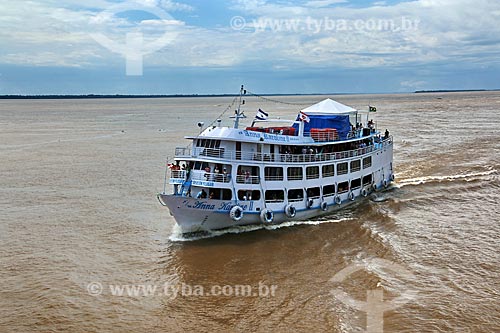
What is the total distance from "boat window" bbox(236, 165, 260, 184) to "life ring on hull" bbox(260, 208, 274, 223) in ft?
6.14

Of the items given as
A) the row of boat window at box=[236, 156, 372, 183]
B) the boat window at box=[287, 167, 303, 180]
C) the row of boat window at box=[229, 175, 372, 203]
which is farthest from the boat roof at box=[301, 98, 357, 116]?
the boat window at box=[287, 167, 303, 180]

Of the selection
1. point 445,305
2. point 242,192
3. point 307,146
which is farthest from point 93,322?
point 307,146

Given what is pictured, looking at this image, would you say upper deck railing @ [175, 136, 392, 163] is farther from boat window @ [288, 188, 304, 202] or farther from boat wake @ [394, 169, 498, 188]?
boat wake @ [394, 169, 498, 188]

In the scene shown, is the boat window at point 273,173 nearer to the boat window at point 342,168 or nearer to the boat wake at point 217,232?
the boat wake at point 217,232

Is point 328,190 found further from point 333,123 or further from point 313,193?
point 333,123

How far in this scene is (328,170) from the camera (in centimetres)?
3334

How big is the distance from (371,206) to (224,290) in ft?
55.8

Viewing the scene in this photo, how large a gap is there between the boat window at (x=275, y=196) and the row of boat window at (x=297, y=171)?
0.83 m

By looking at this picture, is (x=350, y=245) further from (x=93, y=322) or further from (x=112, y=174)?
(x=112, y=174)

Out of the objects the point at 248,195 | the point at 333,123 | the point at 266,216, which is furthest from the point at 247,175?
the point at 333,123

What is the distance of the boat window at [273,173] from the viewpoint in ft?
99.1

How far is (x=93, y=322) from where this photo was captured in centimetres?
1936

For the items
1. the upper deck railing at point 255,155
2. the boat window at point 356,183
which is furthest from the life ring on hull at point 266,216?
the boat window at point 356,183

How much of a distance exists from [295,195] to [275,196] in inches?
65.1
